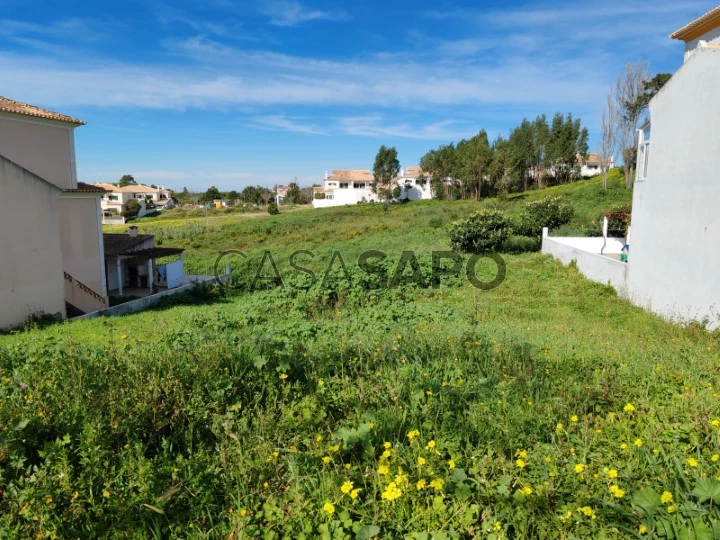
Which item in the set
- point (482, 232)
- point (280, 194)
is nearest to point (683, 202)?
point (482, 232)

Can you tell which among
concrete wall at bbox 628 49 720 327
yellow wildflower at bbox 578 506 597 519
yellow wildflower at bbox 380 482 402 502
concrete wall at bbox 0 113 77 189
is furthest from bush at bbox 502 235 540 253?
yellow wildflower at bbox 380 482 402 502

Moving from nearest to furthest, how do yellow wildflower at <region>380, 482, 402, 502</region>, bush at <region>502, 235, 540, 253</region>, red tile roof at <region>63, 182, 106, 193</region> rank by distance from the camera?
yellow wildflower at <region>380, 482, 402, 502</region>
red tile roof at <region>63, 182, 106, 193</region>
bush at <region>502, 235, 540, 253</region>

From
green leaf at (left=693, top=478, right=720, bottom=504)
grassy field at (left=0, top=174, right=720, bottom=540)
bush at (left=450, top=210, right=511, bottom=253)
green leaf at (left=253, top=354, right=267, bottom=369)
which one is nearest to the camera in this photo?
green leaf at (left=693, top=478, right=720, bottom=504)

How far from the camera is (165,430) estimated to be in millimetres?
3545

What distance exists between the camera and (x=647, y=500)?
253cm

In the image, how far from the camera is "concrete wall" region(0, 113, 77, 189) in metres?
16.6

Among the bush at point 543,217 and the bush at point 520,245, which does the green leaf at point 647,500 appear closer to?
the bush at point 520,245

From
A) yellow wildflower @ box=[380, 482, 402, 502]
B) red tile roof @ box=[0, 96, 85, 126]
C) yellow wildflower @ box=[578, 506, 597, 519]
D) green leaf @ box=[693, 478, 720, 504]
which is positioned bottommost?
yellow wildflower @ box=[578, 506, 597, 519]

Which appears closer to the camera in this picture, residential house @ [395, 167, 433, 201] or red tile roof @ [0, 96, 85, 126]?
red tile roof @ [0, 96, 85, 126]

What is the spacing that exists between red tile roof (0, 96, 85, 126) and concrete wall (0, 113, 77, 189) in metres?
0.29

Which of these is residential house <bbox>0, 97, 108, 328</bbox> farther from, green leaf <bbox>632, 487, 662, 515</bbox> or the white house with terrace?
the white house with terrace

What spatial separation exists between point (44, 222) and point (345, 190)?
212ft

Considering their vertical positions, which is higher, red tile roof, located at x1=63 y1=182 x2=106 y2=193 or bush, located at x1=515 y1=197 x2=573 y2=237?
red tile roof, located at x1=63 y1=182 x2=106 y2=193

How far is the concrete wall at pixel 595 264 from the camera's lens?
13.6m
